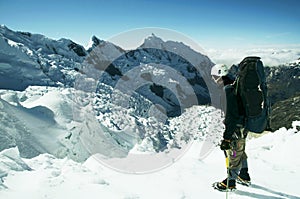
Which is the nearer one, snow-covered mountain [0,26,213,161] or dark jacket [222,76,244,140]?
dark jacket [222,76,244,140]

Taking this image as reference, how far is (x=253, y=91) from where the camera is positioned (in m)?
4.07

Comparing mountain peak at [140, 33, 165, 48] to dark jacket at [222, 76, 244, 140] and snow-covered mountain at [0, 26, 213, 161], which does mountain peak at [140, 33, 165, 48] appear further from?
dark jacket at [222, 76, 244, 140]

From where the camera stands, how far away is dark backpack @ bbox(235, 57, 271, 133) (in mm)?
4059

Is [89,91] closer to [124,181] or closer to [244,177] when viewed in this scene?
[124,181]

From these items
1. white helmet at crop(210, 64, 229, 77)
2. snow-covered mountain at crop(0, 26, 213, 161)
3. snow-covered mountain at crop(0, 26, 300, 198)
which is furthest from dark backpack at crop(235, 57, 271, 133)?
snow-covered mountain at crop(0, 26, 213, 161)

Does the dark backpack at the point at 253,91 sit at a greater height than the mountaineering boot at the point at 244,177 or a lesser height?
greater

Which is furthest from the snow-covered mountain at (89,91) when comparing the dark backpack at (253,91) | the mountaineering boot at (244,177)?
the dark backpack at (253,91)

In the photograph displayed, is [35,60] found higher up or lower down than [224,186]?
higher up

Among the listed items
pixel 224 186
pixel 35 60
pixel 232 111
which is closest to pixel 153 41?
pixel 35 60

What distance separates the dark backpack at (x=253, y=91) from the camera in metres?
4.06

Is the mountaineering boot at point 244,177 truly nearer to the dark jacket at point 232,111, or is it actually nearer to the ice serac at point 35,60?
the dark jacket at point 232,111

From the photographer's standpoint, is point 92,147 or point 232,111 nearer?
point 232,111

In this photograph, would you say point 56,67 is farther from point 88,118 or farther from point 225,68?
point 225,68

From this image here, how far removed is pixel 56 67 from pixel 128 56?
81.3 ft
